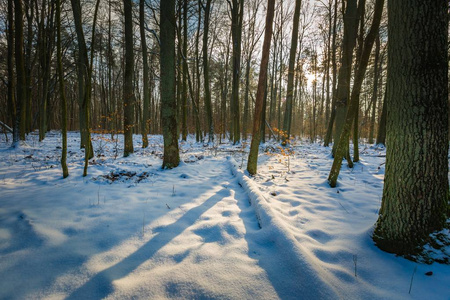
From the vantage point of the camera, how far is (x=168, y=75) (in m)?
5.19

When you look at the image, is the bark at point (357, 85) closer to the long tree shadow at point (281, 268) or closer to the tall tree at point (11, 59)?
the long tree shadow at point (281, 268)

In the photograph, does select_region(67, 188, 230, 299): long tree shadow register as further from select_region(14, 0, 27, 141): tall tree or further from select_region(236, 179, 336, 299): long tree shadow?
select_region(14, 0, 27, 141): tall tree

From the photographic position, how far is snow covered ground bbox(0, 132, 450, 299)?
4.37 feet

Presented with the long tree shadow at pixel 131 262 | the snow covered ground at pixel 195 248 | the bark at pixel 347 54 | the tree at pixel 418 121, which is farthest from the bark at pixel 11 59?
the bark at pixel 347 54

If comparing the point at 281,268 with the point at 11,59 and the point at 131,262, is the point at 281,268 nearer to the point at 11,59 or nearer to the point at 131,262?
the point at 131,262

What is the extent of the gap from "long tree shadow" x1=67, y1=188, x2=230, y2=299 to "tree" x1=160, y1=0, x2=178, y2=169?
322 centimetres

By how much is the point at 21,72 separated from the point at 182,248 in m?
11.8

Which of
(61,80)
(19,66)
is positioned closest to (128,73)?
(61,80)

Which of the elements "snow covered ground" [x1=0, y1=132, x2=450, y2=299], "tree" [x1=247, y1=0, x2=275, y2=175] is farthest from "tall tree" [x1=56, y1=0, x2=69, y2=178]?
"tree" [x1=247, y1=0, x2=275, y2=175]

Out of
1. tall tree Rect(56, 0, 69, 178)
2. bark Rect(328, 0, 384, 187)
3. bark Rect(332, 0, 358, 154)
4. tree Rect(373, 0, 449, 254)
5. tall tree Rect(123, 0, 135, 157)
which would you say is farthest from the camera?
tall tree Rect(123, 0, 135, 157)

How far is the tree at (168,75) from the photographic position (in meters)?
5.00

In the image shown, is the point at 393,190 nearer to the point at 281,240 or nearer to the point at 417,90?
the point at 417,90

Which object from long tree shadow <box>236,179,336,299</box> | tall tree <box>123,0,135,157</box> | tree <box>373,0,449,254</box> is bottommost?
long tree shadow <box>236,179,336,299</box>

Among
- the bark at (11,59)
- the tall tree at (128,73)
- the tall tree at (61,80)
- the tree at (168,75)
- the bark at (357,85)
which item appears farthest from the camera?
the bark at (11,59)
